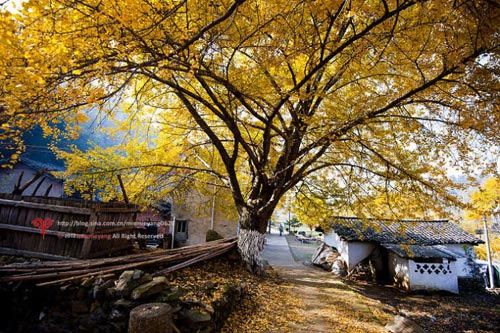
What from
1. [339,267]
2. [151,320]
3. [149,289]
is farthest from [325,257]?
[151,320]

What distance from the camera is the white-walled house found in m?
17.1

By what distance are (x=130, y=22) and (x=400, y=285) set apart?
2051 centimetres

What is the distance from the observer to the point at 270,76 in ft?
22.3

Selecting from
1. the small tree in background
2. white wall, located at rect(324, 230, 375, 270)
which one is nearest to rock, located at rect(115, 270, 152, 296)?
white wall, located at rect(324, 230, 375, 270)

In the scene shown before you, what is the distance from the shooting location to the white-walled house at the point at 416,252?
1712 cm

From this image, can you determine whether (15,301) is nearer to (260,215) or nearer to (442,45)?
(260,215)

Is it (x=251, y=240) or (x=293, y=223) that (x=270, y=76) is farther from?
(x=293, y=223)

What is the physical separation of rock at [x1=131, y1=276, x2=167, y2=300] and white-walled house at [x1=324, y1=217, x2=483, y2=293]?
1376 centimetres

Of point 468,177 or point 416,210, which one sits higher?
point 468,177

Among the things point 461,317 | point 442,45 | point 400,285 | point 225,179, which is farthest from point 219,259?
point 400,285

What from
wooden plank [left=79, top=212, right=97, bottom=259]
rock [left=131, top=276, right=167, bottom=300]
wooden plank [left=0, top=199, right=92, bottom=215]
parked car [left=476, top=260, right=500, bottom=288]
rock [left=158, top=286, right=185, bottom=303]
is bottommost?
parked car [left=476, top=260, right=500, bottom=288]

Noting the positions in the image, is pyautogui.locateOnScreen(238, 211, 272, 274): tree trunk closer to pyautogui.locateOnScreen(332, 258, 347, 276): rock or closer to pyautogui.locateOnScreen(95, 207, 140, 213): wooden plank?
pyautogui.locateOnScreen(95, 207, 140, 213): wooden plank

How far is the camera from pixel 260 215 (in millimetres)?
8430

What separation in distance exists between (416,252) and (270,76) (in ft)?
55.6
